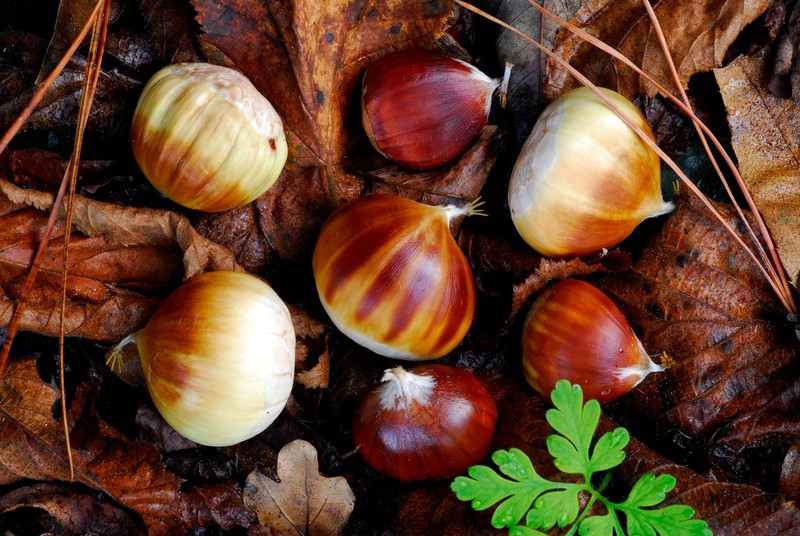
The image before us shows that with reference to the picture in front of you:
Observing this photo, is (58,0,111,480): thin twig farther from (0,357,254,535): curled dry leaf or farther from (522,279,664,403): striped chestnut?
(522,279,664,403): striped chestnut

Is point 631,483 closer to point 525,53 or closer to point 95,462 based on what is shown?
point 525,53

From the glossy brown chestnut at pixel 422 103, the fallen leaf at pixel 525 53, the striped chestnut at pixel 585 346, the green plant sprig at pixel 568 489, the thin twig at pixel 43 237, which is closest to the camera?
the green plant sprig at pixel 568 489

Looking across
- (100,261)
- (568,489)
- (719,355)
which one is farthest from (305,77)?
(719,355)

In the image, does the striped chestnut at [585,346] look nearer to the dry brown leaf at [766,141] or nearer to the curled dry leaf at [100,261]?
the dry brown leaf at [766,141]

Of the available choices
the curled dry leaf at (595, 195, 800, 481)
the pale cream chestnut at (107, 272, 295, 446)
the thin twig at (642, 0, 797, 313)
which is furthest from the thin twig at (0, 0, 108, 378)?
the curled dry leaf at (595, 195, 800, 481)

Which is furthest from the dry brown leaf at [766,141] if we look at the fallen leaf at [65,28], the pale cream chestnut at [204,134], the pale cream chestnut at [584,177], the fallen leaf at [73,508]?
the fallen leaf at [73,508]
